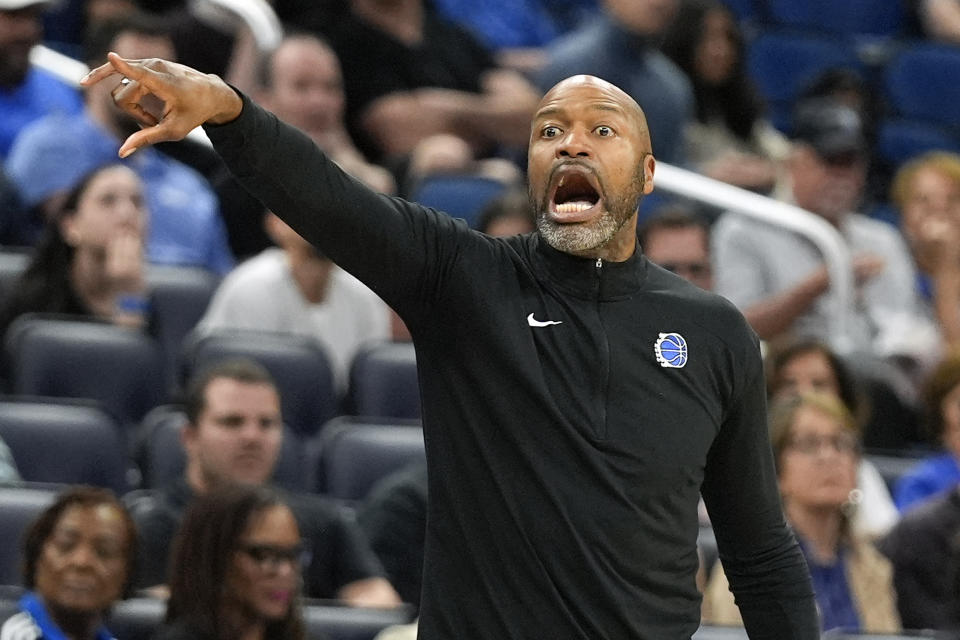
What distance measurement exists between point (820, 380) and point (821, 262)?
1.05m

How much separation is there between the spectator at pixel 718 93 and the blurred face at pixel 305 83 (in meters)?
1.59

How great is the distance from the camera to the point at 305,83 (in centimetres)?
565

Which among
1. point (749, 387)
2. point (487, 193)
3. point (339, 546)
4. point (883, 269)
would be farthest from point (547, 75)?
point (749, 387)

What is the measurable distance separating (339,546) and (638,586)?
7.11 ft

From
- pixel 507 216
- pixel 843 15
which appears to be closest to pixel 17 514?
pixel 507 216

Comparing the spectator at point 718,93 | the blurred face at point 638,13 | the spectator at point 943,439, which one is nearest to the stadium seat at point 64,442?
the spectator at point 943,439

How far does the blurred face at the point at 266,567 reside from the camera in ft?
11.9

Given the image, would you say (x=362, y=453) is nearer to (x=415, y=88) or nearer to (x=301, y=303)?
(x=301, y=303)

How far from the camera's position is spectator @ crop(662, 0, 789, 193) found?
6797mm

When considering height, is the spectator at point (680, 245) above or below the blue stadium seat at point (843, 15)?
below

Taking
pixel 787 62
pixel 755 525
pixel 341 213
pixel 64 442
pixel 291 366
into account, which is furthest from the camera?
pixel 787 62

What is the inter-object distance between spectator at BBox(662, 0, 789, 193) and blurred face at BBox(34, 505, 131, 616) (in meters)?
3.46

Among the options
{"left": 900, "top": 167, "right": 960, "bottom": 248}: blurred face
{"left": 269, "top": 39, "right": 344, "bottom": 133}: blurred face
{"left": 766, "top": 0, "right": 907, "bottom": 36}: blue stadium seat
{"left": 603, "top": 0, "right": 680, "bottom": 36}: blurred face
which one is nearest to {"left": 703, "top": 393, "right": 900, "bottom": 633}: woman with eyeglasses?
{"left": 900, "top": 167, "right": 960, "bottom": 248}: blurred face

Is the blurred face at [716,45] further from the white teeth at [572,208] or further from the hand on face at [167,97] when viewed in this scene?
the hand on face at [167,97]
